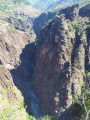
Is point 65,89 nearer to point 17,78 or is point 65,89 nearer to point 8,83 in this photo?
point 8,83

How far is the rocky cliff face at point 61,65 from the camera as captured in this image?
179 ft

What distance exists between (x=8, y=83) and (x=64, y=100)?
23220 mm

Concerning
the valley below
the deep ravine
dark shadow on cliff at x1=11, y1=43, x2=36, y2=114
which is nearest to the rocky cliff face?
the valley below

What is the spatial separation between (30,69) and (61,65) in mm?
29943

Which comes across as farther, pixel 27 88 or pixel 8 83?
pixel 27 88

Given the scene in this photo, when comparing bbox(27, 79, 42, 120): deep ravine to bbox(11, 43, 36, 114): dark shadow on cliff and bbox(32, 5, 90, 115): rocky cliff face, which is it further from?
bbox(11, 43, 36, 114): dark shadow on cliff

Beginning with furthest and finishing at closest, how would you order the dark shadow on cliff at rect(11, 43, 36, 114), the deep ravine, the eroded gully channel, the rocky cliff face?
the dark shadow on cliff at rect(11, 43, 36, 114)
the eroded gully channel
the deep ravine
the rocky cliff face

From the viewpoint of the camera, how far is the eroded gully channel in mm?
59938

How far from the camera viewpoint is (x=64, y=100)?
5291 centimetres

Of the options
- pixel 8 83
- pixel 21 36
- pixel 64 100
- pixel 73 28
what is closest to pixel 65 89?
pixel 64 100

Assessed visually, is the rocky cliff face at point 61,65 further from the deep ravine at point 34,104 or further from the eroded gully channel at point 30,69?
the eroded gully channel at point 30,69

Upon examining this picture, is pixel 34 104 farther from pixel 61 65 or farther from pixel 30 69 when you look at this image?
pixel 30 69

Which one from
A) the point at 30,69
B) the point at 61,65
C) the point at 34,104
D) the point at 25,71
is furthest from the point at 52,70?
the point at 30,69

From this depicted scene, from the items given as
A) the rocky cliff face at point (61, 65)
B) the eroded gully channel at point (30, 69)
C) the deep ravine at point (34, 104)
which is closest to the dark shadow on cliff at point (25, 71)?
the eroded gully channel at point (30, 69)
